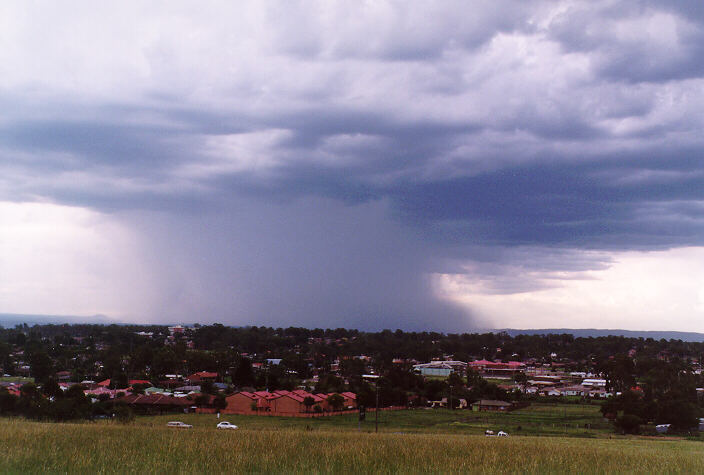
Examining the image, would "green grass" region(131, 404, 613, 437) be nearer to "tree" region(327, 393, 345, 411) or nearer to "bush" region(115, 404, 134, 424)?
"bush" region(115, 404, 134, 424)

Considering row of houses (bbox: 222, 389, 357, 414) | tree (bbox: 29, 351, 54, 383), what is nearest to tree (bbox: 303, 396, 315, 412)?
row of houses (bbox: 222, 389, 357, 414)

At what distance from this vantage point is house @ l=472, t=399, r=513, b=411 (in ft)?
230

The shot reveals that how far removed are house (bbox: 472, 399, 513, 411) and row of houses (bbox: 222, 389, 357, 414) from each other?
17.8m

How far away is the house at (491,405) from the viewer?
70.2 m

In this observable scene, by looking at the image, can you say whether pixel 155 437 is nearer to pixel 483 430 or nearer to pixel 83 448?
pixel 83 448

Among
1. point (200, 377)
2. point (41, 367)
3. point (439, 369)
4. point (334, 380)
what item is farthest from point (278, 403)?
point (439, 369)

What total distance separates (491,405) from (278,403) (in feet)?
87.9

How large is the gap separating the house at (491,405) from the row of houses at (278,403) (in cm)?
1783

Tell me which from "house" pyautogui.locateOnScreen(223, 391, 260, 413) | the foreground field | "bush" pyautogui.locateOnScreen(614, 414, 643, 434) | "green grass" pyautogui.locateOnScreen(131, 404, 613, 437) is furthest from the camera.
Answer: "house" pyautogui.locateOnScreen(223, 391, 260, 413)

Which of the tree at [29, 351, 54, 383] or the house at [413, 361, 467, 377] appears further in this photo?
the house at [413, 361, 467, 377]

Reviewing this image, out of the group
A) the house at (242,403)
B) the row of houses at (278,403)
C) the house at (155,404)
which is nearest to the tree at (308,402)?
the row of houses at (278,403)

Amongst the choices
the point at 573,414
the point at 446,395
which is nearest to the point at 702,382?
the point at 573,414

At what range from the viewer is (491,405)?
71812 millimetres

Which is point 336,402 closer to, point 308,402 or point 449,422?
point 308,402
